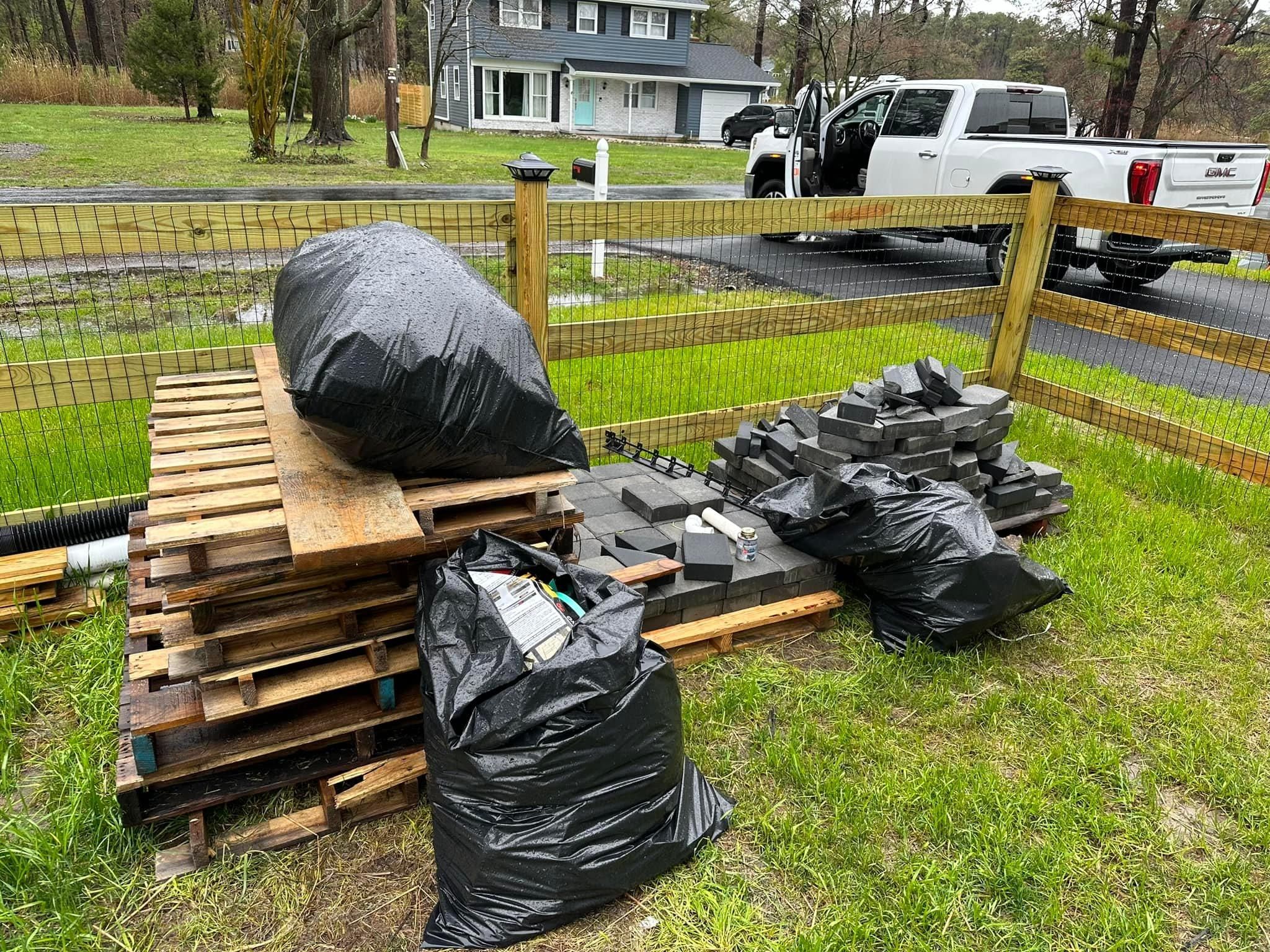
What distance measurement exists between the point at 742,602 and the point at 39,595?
2.84 m

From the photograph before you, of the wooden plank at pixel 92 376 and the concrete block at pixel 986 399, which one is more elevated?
the wooden plank at pixel 92 376

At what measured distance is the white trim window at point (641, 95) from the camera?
36188mm

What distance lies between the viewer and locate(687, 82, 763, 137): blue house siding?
122ft

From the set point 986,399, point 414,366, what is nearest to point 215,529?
point 414,366

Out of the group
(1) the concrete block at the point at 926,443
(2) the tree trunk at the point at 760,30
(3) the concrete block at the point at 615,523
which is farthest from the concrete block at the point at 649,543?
(2) the tree trunk at the point at 760,30

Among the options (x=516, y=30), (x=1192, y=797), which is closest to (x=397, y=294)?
(x=1192, y=797)

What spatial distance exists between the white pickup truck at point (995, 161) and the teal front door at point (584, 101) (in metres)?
25.2

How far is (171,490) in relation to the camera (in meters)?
2.54

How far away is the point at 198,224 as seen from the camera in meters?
3.45

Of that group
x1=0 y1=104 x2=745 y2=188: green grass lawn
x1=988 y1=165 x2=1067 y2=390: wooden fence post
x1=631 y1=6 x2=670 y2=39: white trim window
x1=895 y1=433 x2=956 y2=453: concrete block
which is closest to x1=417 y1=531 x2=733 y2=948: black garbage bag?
x1=895 y1=433 x2=956 y2=453: concrete block

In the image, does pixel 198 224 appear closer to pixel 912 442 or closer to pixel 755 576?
pixel 755 576

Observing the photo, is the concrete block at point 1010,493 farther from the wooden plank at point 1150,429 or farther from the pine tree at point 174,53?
the pine tree at point 174,53

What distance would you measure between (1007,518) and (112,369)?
13.9 feet

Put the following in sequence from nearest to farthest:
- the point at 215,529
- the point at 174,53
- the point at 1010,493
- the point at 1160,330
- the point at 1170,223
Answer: the point at 215,529
the point at 1010,493
the point at 1170,223
the point at 1160,330
the point at 174,53
